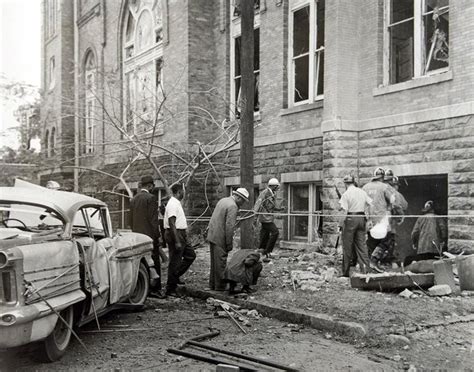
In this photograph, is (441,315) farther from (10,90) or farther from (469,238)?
(10,90)

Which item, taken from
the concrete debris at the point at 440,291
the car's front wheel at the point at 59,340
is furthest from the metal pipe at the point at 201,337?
the concrete debris at the point at 440,291

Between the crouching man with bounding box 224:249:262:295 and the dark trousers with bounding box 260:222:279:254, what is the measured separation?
4.05 meters

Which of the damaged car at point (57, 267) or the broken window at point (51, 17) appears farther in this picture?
the broken window at point (51, 17)

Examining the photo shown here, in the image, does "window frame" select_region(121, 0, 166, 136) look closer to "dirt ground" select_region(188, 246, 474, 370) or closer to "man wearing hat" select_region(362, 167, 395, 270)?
"man wearing hat" select_region(362, 167, 395, 270)

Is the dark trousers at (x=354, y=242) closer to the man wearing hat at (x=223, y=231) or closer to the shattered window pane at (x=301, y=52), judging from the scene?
the man wearing hat at (x=223, y=231)

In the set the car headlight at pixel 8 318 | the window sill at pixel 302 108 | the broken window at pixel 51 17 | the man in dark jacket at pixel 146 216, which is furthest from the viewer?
the broken window at pixel 51 17

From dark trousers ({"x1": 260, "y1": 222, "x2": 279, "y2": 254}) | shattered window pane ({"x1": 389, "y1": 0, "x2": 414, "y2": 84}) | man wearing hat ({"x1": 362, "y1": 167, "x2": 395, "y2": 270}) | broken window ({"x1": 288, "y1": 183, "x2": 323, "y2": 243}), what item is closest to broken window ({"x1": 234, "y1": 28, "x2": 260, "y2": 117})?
broken window ({"x1": 288, "y1": 183, "x2": 323, "y2": 243})

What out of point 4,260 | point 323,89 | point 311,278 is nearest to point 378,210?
point 311,278

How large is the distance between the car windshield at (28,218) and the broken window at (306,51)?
8932 mm

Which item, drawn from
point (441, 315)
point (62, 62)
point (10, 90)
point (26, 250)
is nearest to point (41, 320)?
point (26, 250)

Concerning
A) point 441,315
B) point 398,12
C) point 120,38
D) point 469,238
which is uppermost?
point 120,38

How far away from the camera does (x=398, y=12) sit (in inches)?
488

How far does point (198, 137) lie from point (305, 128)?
4.51 metres

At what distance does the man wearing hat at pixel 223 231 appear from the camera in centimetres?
906
